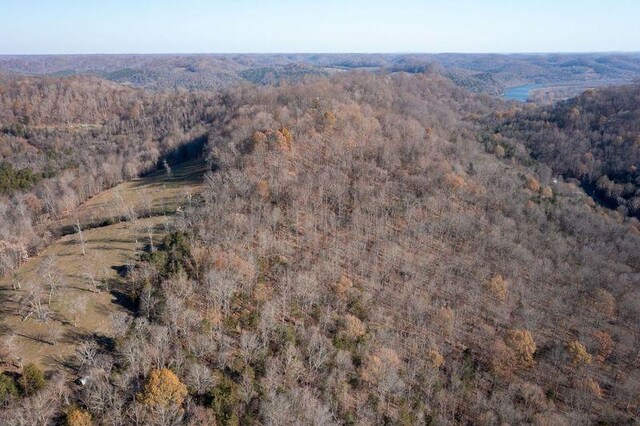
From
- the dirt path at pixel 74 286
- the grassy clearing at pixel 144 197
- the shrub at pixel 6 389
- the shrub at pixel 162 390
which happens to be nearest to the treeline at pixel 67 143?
the grassy clearing at pixel 144 197

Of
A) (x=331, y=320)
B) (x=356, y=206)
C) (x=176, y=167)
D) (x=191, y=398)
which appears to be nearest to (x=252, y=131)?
(x=176, y=167)

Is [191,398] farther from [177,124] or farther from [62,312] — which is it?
[177,124]

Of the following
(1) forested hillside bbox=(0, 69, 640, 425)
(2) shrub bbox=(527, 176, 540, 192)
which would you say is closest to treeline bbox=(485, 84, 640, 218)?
(1) forested hillside bbox=(0, 69, 640, 425)

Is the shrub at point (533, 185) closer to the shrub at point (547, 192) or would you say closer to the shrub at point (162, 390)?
the shrub at point (547, 192)

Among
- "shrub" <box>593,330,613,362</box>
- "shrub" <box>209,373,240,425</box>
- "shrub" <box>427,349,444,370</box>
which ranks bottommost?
"shrub" <box>593,330,613,362</box>

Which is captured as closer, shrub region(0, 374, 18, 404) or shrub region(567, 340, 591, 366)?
shrub region(0, 374, 18, 404)

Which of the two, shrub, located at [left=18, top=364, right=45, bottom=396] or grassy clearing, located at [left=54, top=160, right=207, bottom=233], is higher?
grassy clearing, located at [left=54, top=160, right=207, bottom=233]

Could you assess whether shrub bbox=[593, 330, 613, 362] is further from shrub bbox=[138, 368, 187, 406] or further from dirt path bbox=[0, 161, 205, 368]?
dirt path bbox=[0, 161, 205, 368]
